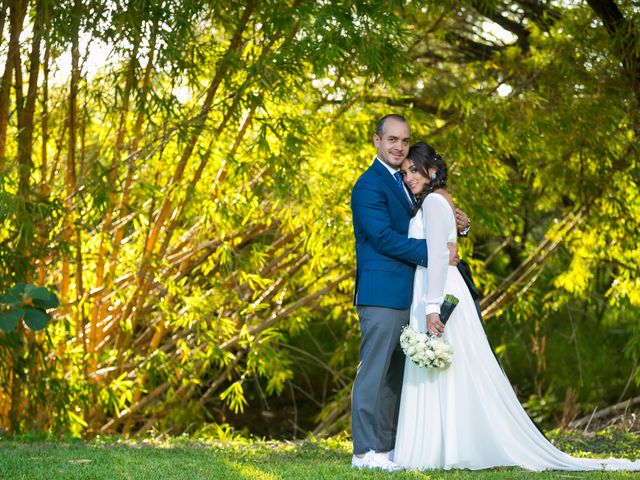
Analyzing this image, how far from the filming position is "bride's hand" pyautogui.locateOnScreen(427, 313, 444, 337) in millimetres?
3617

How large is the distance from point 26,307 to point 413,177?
197 cm

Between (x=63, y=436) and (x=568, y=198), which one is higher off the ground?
(x=568, y=198)

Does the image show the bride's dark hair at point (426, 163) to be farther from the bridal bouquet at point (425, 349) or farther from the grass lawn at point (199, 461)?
the grass lawn at point (199, 461)

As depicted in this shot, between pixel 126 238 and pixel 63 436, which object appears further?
pixel 126 238

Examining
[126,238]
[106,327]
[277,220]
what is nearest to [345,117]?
[277,220]

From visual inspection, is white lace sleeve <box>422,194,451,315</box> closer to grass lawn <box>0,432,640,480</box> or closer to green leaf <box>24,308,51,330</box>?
grass lawn <box>0,432,640,480</box>

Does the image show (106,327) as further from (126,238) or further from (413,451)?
(413,451)

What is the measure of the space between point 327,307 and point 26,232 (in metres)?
3.03

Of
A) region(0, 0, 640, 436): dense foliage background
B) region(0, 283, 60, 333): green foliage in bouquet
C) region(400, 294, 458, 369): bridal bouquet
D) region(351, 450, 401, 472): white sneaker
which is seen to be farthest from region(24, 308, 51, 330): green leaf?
region(400, 294, 458, 369): bridal bouquet

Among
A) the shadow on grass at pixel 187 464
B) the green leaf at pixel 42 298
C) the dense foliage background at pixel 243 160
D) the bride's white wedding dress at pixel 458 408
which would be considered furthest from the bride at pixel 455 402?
the green leaf at pixel 42 298

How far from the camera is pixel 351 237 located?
5.59 meters

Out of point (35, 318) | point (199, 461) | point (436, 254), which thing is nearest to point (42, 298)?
point (35, 318)

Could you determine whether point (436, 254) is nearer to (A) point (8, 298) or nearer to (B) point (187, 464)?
(B) point (187, 464)

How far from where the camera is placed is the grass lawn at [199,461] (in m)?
3.39
